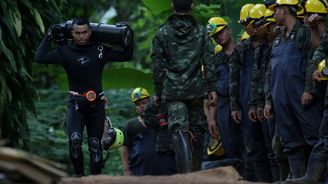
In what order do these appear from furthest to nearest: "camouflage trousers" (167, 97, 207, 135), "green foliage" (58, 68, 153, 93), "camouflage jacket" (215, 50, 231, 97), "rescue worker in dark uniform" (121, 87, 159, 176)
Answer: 1. "green foliage" (58, 68, 153, 93)
2. "rescue worker in dark uniform" (121, 87, 159, 176)
3. "camouflage jacket" (215, 50, 231, 97)
4. "camouflage trousers" (167, 97, 207, 135)

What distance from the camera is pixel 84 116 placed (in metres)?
14.0

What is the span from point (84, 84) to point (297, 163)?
2.86 meters

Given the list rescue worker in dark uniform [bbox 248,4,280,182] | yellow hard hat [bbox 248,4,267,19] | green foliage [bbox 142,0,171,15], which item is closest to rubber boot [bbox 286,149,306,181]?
rescue worker in dark uniform [bbox 248,4,280,182]

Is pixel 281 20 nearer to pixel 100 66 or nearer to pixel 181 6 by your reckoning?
pixel 181 6

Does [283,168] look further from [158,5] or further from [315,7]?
[158,5]

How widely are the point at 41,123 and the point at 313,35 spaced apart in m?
12.2

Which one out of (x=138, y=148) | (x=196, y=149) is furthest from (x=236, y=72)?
(x=138, y=148)

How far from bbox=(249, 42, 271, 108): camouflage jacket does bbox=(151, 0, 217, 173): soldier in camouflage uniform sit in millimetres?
554

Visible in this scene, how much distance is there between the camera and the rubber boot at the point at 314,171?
1220 cm

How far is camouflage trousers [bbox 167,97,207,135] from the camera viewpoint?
1375 cm

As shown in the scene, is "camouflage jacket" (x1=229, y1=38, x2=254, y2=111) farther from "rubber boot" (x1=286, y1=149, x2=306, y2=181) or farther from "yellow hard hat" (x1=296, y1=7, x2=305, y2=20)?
A: "rubber boot" (x1=286, y1=149, x2=306, y2=181)

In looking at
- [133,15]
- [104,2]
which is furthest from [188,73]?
[133,15]

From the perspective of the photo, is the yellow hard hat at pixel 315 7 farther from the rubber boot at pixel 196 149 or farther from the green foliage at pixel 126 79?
the green foliage at pixel 126 79

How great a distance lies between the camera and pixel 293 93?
512 inches
